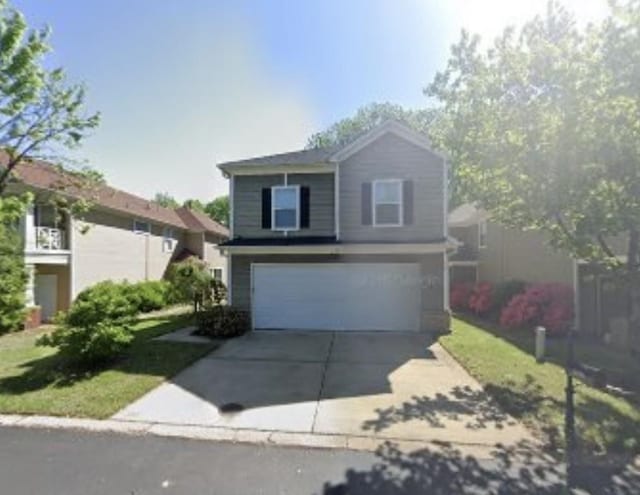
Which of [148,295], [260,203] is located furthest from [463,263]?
[148,295]

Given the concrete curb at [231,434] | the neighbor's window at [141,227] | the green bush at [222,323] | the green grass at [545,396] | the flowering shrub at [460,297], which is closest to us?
the concrete curb at [231,434]

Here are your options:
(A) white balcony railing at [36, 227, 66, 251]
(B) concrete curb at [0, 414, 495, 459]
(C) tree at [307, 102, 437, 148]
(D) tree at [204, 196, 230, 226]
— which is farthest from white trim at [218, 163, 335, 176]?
(D) tree at [204, 196, 230, 226]

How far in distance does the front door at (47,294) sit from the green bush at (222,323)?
9076 millimetres

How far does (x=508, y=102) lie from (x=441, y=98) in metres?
2.16

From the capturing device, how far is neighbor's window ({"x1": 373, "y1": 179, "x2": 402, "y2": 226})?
1656 centimetres

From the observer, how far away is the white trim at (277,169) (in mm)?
16969

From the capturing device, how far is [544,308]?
1705 centimetres

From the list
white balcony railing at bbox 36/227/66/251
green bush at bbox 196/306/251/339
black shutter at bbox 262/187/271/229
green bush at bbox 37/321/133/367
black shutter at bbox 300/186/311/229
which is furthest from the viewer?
white balcony railing at bbox 36/227/66/251

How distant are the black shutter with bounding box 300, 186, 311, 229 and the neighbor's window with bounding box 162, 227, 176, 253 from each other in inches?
651

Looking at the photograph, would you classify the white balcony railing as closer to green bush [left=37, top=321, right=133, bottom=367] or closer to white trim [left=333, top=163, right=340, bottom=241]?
green bush [left=37, top=321, right=133, bottom=367]

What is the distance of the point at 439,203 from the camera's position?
16438 mm

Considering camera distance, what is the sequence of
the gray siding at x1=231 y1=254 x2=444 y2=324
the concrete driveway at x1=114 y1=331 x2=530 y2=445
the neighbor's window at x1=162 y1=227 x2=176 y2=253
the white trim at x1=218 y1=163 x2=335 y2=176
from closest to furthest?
1. the concrete driveway at x1=114 y1=331 x2=530 y2=445
2. the gray siding at x1=231 y1=254 x2=444 y2=324
3. the white trim at x1=218 y1=163 x2=335 y2=176
4. the neighbor's window at x1=162 y1=227 x2=176 y2=253

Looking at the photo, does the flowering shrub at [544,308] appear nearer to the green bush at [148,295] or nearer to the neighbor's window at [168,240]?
the green bush at [148,295]

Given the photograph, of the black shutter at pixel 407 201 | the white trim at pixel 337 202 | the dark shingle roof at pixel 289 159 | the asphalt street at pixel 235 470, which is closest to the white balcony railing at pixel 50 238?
the dark shingle roof at pixel 289 159
